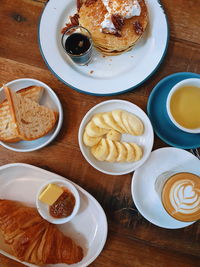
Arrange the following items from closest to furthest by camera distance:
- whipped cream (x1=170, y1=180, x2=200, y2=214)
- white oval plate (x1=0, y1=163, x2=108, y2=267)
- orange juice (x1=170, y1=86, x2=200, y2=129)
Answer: whipped cream (x1=170, y1=180, x2=200, y2=214)
orange juice (x1=170, y1=86, x2=200, y2=129)
white oval plate (x1=0, y1=163, x2=108, y2=267)

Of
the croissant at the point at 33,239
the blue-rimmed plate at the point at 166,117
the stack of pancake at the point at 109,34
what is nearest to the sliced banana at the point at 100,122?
the blue-rimmed plate at the point at 166,117

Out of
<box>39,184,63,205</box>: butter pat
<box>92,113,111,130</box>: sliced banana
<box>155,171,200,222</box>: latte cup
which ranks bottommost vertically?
<box>39,184,63,205</box>: butter pat

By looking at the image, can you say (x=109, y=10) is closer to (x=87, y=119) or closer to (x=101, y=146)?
(x=87, y=119)

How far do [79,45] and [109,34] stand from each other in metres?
0.15

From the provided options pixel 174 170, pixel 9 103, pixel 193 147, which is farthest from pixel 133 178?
pixel 9 103

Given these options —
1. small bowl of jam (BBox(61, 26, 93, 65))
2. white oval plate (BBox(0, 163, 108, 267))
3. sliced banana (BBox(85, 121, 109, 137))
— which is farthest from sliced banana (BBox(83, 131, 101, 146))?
small bowl of jam (BBox(61, 26, 93, 65))

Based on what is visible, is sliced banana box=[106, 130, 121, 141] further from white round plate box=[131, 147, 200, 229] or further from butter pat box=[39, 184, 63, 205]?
butter pat box=[39, 184, 63, 205]

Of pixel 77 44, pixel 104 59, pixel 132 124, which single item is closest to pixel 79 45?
pixel 77 44

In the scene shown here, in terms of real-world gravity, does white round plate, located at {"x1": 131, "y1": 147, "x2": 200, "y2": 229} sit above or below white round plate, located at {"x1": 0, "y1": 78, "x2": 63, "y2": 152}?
below

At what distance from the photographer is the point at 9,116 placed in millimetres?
1409

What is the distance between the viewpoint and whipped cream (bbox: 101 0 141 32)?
1308 mm

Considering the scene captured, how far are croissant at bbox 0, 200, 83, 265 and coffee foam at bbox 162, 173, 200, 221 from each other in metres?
0.52

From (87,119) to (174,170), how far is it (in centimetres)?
49

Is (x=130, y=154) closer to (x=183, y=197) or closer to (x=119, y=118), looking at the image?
(x=119, y=118)
